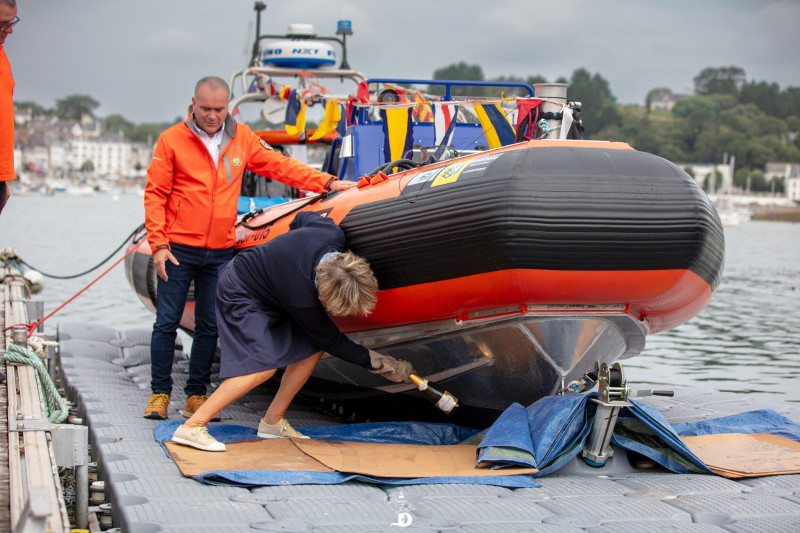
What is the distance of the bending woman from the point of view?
3.53 m

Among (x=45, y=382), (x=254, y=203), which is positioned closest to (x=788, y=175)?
(x=254, y=203)

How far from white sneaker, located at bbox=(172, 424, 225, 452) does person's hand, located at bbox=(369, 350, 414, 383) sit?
29.1 inches

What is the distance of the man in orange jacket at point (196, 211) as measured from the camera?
417 cm

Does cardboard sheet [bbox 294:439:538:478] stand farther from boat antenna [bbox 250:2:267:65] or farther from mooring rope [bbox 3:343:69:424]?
boat antenna [bbox 250:2:267:65]

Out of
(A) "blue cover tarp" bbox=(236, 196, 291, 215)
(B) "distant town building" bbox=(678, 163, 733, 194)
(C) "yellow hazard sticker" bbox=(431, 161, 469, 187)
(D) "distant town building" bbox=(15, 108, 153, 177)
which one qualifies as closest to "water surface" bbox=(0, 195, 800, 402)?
(A) "blue cover tarp" bbox=(236, 196, 291, 215)

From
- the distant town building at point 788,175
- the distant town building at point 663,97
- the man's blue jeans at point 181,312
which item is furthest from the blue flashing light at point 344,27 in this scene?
the distant town building at point 663,97

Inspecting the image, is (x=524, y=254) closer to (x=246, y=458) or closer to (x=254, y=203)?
(x=246, y=458)

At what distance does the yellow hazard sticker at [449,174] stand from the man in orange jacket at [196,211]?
0.81 metres

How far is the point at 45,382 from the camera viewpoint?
13.9 feet

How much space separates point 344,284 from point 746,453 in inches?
73.5

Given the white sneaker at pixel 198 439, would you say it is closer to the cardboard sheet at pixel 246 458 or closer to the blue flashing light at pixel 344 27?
the cardboard sheet at pixel 246 458

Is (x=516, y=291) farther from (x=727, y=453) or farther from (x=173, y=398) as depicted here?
(x=173, y=398)

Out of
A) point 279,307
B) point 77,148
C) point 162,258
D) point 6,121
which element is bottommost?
point 77,148

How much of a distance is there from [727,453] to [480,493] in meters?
1.24
